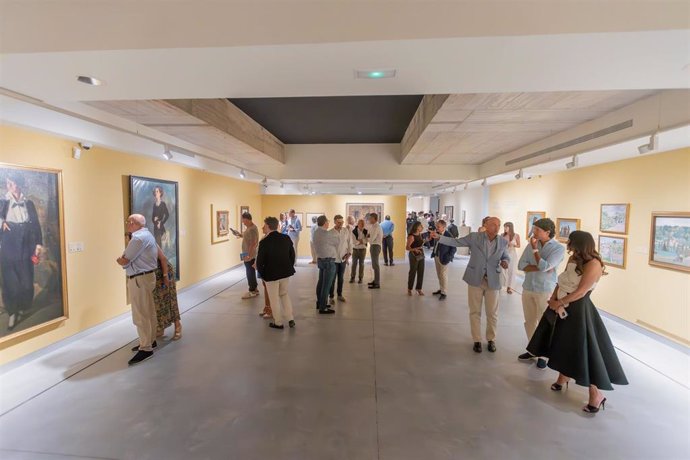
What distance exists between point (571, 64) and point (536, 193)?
661 cm

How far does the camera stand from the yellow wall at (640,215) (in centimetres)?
434

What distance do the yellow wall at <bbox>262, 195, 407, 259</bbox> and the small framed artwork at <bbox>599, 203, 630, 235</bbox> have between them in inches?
244

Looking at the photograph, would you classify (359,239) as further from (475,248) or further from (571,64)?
(571,64)

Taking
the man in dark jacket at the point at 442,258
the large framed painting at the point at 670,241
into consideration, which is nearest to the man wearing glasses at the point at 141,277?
the man in dark jacket at the point at 442,258

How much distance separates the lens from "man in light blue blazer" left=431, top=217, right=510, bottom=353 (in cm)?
391

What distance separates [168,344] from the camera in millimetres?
4285

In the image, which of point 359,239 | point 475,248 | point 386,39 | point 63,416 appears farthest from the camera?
point 359,239

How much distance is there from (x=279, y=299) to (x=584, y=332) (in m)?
3.93

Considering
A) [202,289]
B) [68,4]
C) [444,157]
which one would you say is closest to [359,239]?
[444,157]

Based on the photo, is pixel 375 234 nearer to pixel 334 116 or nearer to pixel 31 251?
pixel 334 116

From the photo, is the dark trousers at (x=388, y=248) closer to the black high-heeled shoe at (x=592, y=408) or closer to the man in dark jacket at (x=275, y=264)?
the man in dark jacket at (x=275, y=264)

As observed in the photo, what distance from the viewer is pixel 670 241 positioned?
4.44 meters

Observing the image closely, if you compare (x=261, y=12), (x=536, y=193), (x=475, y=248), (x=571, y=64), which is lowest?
(x=475, y=248)

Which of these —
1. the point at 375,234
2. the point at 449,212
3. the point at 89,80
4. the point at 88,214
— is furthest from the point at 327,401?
the point at 449,212
